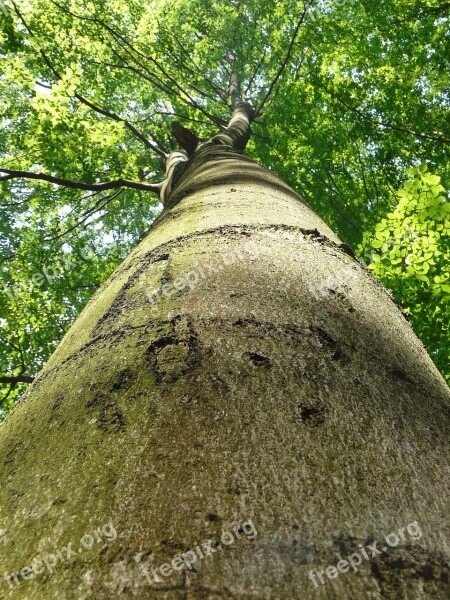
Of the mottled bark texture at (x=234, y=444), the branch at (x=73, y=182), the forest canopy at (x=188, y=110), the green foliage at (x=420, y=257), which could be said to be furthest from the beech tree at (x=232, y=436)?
the forest canopy at (x=188, y=110)

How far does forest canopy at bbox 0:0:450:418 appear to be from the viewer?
5.39m

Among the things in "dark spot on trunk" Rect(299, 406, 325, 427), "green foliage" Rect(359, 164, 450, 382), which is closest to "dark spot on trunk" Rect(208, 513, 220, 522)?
"dark spot on trunk" Rect(299, 406, 325, 427)

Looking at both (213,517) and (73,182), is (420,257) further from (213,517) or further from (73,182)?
(213,517)

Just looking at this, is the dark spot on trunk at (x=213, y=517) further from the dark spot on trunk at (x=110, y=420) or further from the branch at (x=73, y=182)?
the branch at (x=73, y=182)

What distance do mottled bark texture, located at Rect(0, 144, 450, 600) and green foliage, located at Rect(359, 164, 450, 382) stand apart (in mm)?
2317

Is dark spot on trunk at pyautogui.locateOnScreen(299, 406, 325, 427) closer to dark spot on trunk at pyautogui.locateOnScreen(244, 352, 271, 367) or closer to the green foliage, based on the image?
dark spot on trunk at pyautogui.locateOnScreen(244, 352, 271, 367)

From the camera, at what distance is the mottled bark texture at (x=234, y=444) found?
469 millimetres

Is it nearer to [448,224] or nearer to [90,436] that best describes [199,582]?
[90,436]

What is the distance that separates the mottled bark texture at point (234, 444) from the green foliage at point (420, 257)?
2317 mm

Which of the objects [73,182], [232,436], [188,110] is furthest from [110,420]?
[188,110]

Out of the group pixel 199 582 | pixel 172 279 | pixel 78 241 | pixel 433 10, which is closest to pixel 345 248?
Result: pixel 172 279

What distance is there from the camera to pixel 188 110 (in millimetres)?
9055

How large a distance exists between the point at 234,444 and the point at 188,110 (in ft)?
31.3

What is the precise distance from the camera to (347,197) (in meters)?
7.81
